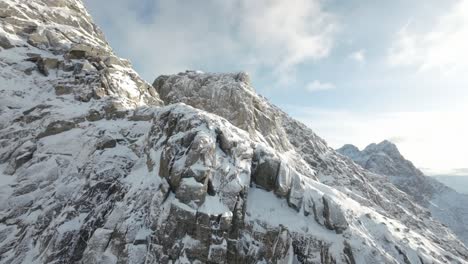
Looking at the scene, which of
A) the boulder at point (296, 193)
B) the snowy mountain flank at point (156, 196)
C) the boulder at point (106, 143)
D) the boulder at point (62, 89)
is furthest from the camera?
the boulder at point (62, 89)

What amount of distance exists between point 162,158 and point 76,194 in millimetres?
9301

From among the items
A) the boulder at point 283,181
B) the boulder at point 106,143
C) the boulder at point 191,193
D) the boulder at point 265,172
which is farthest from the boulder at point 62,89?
the boulder at point 283,181

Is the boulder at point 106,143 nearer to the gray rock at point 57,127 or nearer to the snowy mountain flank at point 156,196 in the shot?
the snowy mountain flank at point 156,196

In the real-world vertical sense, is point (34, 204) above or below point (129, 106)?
below

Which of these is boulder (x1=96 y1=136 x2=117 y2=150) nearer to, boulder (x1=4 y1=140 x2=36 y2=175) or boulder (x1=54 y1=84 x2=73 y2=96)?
boulder (x1=4 y1=140 x2=36 y2=175)

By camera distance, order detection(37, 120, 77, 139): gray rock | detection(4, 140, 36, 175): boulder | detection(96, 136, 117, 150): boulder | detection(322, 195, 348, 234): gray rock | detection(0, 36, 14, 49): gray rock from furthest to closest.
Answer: detection(0, 36, 14, 49): gray rock
detection(37, 120, 77, 139): gray rock
detection(96, 136, 117, 150): boulder
detection(4, 140, 36, 175): boulder
detection(322, 195, 348, 234): gray rock

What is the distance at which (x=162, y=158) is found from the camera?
27.8 meters

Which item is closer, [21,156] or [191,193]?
[191,193]

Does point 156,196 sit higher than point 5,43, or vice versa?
point 5,43

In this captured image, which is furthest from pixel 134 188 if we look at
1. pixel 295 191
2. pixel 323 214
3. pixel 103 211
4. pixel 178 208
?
pixel 323 214

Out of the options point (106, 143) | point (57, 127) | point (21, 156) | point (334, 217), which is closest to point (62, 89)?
point (57, 127)

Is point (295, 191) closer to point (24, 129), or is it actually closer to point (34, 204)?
point (34, 204)

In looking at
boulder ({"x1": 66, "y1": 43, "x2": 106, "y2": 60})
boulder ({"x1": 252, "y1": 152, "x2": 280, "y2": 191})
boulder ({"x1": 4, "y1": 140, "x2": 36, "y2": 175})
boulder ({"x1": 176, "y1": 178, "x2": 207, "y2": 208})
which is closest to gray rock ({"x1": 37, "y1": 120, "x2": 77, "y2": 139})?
boulder ({"x1": 4, "y1": 140, "x2": 36, "y2": 175})

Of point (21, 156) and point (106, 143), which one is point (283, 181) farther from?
point (21, 156)
